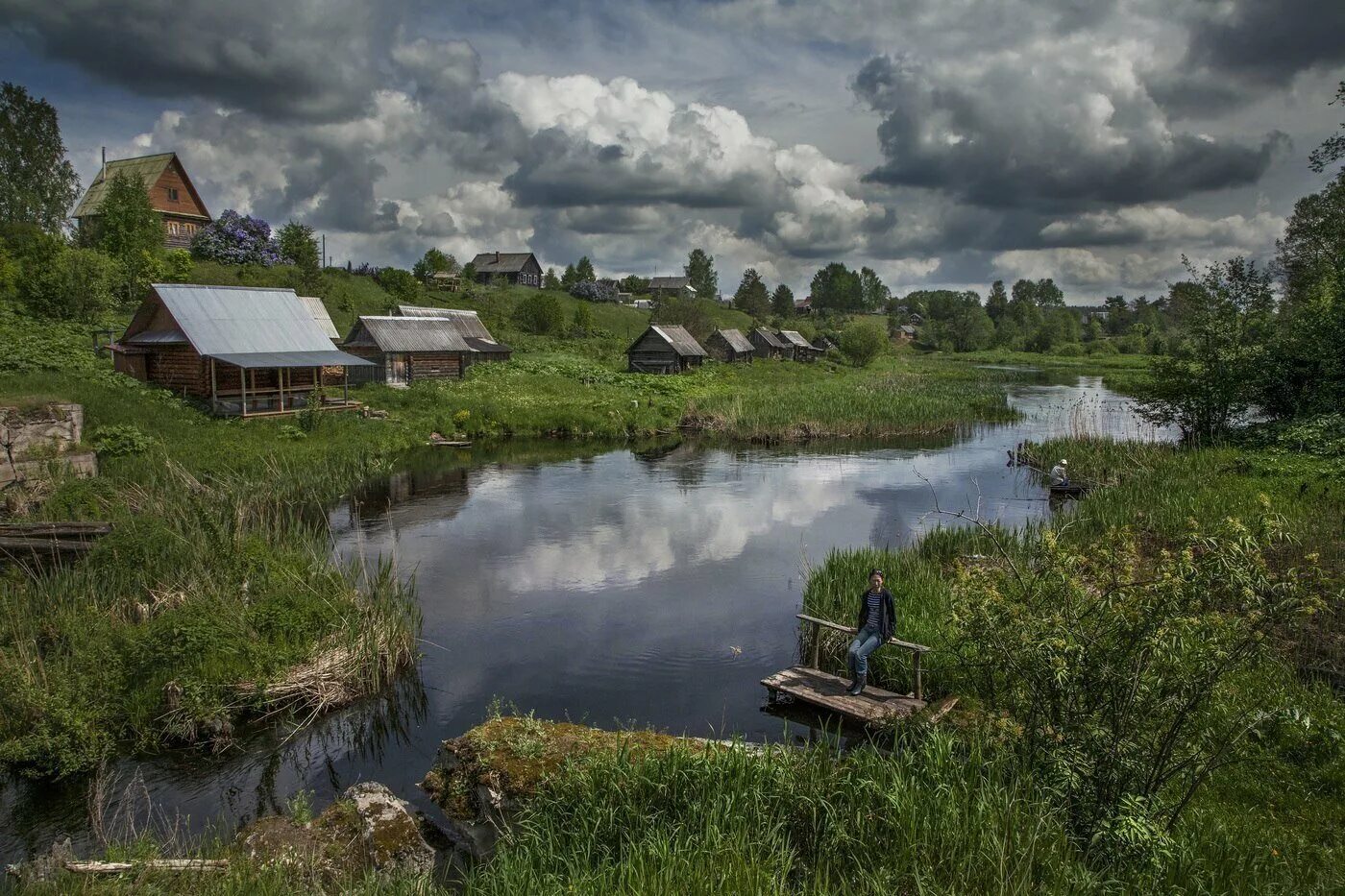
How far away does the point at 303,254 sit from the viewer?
67.0m

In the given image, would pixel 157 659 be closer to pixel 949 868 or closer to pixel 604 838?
pixel 604 838

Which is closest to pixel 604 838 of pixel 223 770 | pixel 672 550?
pixel 223 770

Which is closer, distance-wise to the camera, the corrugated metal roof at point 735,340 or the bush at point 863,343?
the corrugated metal roof at point 735,340

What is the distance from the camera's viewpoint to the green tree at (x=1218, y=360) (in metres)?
27.1

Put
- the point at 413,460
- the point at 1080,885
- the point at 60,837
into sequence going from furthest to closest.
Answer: the point at 413,460, the point at 60,837, the point at 1080,885

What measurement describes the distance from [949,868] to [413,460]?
29347 millimetres

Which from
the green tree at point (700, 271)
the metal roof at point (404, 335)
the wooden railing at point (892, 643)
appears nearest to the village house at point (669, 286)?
the green tree at point (700, 271)

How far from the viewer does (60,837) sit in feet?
30.1

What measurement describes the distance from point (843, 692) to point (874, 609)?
1.38 metres

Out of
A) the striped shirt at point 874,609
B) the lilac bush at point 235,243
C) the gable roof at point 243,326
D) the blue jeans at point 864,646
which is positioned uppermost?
the lilac bush at point 235,243

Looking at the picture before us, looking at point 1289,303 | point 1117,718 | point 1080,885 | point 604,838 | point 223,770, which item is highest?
point 1289,303

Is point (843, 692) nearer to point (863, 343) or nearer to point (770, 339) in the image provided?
point (770, 339)

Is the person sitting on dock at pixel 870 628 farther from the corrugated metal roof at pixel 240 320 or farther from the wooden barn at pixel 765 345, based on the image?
the wooden barn at pixel 765 345

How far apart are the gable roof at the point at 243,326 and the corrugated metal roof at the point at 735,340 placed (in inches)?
1779
